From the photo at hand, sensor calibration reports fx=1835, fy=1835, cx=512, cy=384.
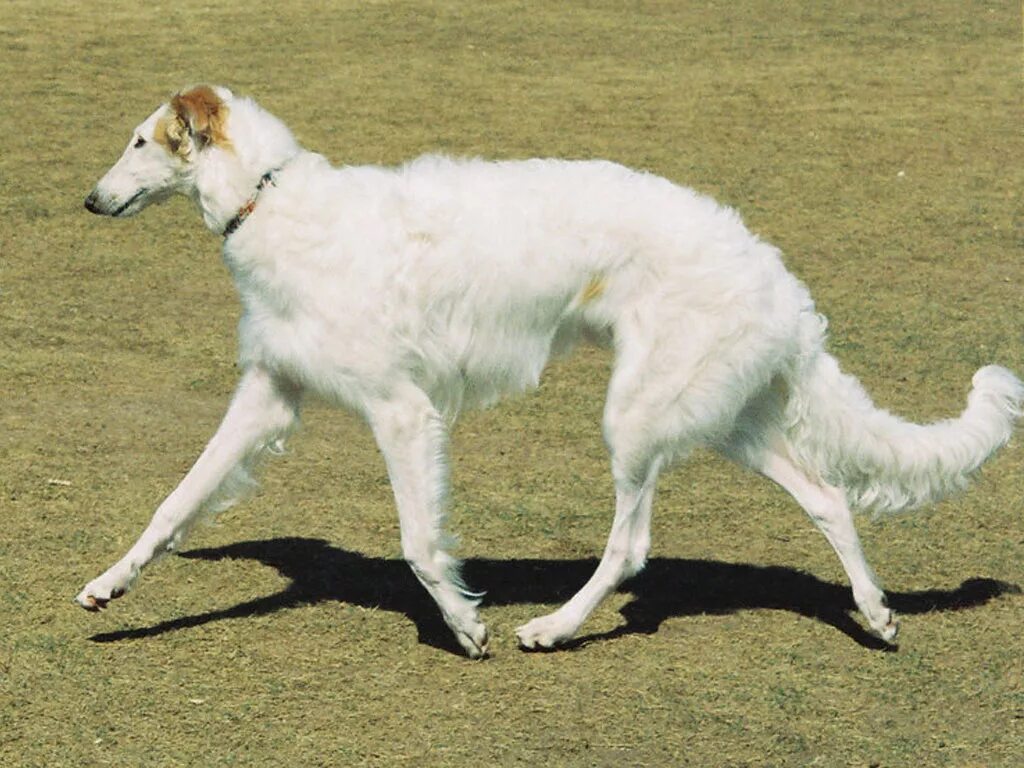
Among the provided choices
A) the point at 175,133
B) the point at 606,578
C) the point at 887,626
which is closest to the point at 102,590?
the point at 175,133

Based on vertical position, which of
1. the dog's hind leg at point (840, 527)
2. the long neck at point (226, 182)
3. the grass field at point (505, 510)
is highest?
the long neck at point (226, 182)

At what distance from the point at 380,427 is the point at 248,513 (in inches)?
59.2

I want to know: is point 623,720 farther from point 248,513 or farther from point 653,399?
point 248,513

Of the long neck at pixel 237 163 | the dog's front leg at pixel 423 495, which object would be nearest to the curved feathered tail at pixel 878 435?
the dog's front leg at pixel 423 495

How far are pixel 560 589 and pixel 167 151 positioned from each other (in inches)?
82.0

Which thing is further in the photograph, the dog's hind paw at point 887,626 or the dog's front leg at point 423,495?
the dog's hind paw at point 887,626

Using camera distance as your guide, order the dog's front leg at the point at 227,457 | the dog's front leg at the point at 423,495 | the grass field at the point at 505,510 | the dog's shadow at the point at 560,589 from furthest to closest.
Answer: the dog's shadow at the point at 560,589 < the dog's front leg at the point at 227,457 < the dog's front leg at the point at 423,495 < the grass field at the point at 505,510

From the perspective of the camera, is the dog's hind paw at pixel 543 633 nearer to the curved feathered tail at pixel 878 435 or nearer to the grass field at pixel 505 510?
the grass field at pixel 505 510

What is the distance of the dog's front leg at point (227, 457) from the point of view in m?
6.18

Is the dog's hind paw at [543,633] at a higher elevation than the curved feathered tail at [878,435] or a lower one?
lower

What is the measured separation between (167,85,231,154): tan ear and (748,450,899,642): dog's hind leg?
2.16m

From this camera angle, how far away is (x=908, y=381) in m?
9.11

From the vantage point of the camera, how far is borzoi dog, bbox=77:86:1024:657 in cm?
596

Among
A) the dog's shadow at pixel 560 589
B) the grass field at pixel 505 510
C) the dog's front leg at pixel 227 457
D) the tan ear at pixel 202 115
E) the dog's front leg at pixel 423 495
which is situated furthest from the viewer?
the dog's shadow at pixel 560 589
